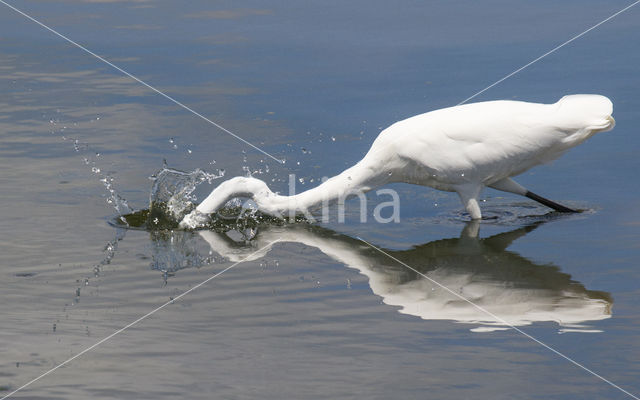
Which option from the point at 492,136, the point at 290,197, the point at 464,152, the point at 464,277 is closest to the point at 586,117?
the point at 492,136

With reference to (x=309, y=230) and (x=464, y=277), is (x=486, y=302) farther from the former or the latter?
(x=309, y=230)

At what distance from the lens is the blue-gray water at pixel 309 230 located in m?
7.83

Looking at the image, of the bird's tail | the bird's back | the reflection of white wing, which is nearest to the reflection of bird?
the reflection of white wing

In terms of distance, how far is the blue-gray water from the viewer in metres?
7.83

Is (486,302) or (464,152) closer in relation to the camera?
(486,302)

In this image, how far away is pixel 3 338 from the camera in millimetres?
8453

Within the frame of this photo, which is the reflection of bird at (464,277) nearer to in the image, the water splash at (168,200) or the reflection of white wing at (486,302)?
the reflection of white wing at (486,302)

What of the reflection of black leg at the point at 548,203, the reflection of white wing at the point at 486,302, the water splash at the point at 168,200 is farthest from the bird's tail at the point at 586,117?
the water splash at the point at 168,200

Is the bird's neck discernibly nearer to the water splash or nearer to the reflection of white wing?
the water splash

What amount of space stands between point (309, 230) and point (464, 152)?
1.91 metres

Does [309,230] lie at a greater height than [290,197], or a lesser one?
lesser

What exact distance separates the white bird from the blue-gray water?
401 mm

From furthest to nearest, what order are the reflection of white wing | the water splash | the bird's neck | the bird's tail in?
1. the water splash
2. the bird's neck
3. the bird's tail
4. the reflection of white wing

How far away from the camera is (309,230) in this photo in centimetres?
1170
